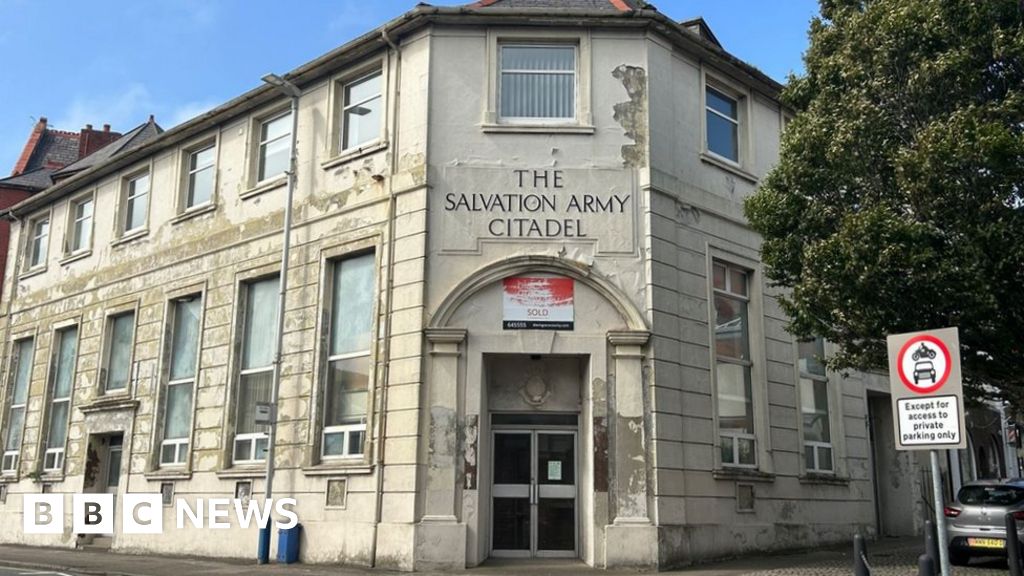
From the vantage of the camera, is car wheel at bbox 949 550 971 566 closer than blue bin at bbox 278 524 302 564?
Yes

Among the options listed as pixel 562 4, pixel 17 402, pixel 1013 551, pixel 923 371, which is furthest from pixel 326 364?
pixel 17 402

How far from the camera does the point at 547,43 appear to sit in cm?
1620

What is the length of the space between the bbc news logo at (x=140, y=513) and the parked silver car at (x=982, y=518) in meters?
10.7

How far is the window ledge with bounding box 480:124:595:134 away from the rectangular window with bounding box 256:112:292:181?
494 cm

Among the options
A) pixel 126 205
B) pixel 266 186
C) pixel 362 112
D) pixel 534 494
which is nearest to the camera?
pixel 534 494

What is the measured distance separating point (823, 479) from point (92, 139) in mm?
28879

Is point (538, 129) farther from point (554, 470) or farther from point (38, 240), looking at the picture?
point (38, 240)

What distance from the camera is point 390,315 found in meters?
15.5

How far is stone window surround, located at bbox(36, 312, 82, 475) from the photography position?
22.3 metres

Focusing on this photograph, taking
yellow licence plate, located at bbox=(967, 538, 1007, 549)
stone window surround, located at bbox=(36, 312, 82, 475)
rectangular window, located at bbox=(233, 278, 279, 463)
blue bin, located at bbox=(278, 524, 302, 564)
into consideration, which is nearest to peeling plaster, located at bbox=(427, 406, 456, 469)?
blue bin, located at bbox=(278, 524, 302, 564)

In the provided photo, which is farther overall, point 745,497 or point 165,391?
point 165,391

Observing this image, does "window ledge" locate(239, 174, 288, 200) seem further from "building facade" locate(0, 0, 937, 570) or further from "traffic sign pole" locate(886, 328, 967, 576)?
"traffic sign pole" locate(886, 328, 967, 576)

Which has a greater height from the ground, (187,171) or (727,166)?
(187,171)

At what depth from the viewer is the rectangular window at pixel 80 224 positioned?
79.1ft
